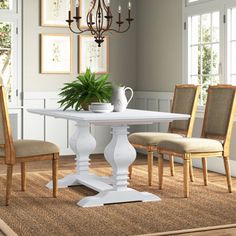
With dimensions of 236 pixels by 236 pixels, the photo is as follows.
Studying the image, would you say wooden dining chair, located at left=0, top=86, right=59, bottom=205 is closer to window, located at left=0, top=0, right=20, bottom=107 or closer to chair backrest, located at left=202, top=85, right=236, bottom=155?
chair backrest, located at left=202, top=85, right=236, bottom=155

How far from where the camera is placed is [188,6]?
20.8ft

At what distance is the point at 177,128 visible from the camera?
5.39 metres

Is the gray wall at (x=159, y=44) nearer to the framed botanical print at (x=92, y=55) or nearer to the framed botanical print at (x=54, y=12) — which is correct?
the framed botanical print at (x=92, y=55)

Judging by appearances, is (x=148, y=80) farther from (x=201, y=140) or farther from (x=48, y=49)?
(x=201, y=140)

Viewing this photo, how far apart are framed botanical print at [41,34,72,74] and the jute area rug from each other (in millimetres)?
2255

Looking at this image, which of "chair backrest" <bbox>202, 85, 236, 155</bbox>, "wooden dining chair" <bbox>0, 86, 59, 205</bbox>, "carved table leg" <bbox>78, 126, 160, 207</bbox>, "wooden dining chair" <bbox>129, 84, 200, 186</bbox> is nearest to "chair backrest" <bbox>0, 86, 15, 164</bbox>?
"wooden dining chair" <bbox>0, 86, 59, 205</bbox>

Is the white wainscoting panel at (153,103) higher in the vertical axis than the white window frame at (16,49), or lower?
lower

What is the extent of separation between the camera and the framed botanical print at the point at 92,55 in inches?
282

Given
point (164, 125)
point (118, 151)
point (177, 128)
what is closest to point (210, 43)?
point (177, 128)

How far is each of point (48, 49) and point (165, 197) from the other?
3.14 meters

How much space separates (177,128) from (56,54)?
2283 millimetres

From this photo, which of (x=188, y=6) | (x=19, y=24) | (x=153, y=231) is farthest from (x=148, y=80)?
(x=153, y=231)

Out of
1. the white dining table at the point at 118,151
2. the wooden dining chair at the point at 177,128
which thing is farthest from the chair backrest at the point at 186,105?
the white dining table at the point at 118,151

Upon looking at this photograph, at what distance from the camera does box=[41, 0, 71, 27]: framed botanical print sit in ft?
22.7
